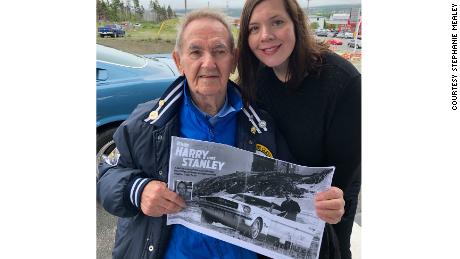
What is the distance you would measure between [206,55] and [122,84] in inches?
21.3

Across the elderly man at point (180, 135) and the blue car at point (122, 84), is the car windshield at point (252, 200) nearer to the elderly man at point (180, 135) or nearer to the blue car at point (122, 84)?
the elderly man at point (180, 135)

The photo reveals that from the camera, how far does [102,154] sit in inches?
47.8

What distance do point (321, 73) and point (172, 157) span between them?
49cm

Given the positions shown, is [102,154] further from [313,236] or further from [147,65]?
[313,236]

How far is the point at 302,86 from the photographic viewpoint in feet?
3.60

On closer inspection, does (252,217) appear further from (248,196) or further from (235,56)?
(235,56)

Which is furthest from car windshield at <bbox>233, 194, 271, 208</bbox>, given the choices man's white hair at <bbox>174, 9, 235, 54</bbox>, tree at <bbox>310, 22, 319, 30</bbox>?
tree at <bbox>310, 22, 319, 30</bbox>

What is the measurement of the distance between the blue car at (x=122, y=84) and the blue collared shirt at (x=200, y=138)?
0.27m

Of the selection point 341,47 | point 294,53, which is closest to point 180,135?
point 294,53

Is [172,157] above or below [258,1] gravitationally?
below

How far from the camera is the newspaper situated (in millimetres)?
997

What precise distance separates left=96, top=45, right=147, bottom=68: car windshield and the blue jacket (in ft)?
0.71
